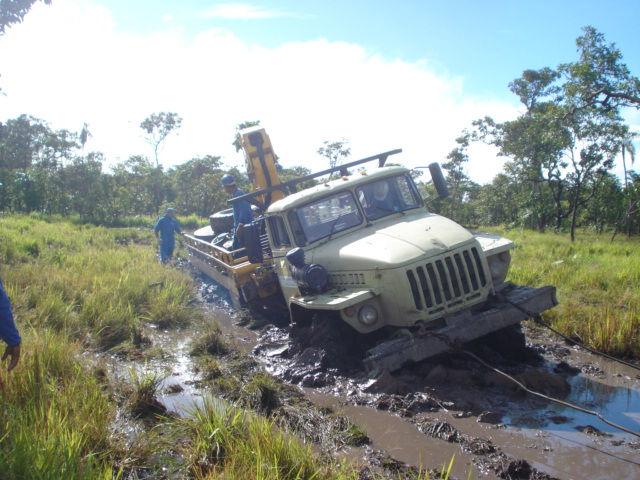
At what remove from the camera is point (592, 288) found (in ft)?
29.1

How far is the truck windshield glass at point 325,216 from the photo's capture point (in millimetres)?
6730

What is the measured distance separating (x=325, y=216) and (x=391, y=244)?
127 centimetres

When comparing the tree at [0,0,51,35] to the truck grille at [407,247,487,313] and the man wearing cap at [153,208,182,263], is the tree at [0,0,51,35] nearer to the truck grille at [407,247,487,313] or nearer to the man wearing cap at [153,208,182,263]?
the man wearing cap at [153,208,182,263]

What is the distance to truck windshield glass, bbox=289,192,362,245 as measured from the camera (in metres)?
6.73

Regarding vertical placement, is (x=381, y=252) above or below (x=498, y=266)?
above

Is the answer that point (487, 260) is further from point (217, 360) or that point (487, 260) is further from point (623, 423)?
Result: point (217, 360)

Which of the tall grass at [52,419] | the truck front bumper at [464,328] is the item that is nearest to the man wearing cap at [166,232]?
the tall grass at [52,419]

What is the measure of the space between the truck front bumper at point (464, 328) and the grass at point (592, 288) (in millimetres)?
875

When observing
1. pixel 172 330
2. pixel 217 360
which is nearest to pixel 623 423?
pixel 217 360

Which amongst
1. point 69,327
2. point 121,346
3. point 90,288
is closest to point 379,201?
point 121,346

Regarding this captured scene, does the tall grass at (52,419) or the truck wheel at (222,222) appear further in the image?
the truck wheel at (222,222)

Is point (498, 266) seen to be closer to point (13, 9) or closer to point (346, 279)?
point (346, 279)

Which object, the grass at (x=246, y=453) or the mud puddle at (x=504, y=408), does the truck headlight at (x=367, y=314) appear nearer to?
the mud puddle at (x=504, y=408)

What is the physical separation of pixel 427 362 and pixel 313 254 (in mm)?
1771
